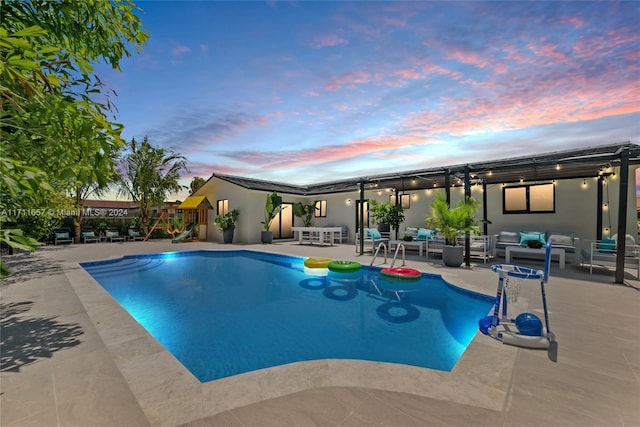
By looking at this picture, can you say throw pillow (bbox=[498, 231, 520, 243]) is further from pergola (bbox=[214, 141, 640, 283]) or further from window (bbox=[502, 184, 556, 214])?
window (bbox=[502, 184, 556, 214])

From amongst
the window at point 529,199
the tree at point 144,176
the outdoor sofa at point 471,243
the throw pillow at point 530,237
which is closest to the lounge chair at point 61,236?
the tree at point 144,176

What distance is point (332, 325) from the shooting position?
18.1ft

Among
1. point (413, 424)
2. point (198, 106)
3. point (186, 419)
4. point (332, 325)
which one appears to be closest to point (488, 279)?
point (332, 325)

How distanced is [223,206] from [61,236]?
31.5ft

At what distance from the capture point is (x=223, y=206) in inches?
782

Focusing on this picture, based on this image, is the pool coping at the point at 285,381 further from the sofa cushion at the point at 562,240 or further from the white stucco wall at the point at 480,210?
the white stucco wall at the point at 480,210

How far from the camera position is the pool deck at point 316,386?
228cm

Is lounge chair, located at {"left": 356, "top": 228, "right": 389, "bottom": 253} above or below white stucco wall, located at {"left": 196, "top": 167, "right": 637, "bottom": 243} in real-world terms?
below

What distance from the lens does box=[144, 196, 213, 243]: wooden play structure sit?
1947 cm

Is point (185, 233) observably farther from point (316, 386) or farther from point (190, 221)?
point (316, 386)

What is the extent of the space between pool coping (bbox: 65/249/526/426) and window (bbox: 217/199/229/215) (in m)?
16.4

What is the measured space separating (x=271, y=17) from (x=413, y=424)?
30.9 ft

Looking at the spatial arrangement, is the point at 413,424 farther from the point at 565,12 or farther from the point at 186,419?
the point at 565,12

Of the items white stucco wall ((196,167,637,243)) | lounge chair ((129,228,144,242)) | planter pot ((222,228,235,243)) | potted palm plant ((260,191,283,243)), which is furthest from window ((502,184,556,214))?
lounge chair ((129,228,144,242))
